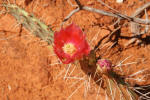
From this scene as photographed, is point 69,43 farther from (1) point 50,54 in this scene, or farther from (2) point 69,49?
(1) point 50,54

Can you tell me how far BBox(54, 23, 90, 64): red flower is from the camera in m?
0.80

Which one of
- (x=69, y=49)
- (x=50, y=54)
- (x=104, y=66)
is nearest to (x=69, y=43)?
(x=69, y=49)

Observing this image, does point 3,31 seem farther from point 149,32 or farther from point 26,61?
point 149,32

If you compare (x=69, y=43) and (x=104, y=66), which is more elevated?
(x=69, y=43)

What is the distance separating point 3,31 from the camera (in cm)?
169

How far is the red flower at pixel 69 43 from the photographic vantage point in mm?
803

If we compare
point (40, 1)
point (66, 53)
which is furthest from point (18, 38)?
point (66, 53)

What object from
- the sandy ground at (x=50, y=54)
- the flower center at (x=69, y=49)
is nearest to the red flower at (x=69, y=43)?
the flower center at (x=69, y=49)

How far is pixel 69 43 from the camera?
0.89 meters

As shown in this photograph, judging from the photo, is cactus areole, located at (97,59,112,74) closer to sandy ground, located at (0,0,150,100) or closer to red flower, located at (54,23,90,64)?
red flower, located at (54,23,90,64)

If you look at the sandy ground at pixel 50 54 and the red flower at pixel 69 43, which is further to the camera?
the sandy ground at pixel 50 54

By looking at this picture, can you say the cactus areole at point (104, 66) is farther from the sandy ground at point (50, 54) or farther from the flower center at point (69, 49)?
the sandy ground at point (50, 54)

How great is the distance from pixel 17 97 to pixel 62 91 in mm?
367

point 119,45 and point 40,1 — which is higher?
point 40,1
